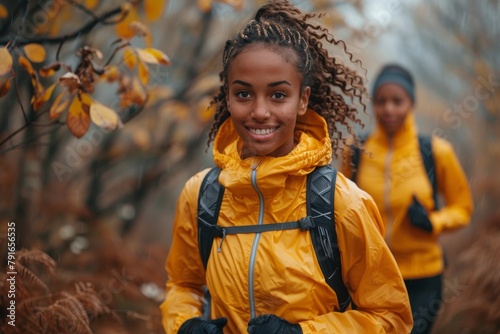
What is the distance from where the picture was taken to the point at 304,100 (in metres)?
2.96

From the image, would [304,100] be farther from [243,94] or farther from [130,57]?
[130,57]

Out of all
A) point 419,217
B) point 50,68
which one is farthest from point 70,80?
point 419,217

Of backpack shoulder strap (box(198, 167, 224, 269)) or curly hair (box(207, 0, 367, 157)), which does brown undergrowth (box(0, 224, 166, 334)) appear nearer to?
backpack shoulder strap (box(198, 167, 224, 269))

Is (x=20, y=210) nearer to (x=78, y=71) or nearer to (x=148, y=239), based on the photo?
(x=78, y=71)

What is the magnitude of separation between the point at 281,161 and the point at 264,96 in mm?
318

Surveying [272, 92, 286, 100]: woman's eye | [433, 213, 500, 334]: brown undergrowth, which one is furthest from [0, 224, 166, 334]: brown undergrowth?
[433, 213, 500, 334]: brown undergrowth

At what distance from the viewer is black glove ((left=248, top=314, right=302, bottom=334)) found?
260cm

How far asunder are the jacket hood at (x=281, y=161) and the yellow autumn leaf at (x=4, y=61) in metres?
1.24

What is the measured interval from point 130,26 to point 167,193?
9.94 m

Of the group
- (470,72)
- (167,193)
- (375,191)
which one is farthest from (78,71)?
(470,72)

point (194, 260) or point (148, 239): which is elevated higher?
point (194, 260)

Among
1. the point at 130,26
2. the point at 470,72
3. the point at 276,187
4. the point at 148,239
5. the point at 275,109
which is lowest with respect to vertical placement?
the point at 148,239

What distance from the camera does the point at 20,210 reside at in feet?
16.5

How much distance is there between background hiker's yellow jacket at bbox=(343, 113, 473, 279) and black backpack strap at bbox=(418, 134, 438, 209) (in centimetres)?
3
